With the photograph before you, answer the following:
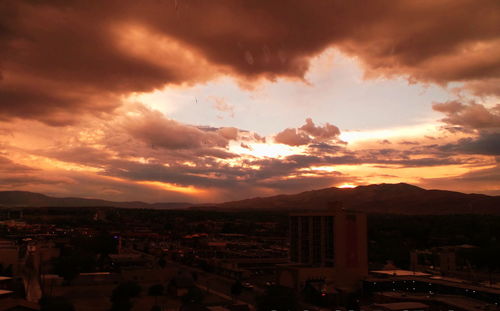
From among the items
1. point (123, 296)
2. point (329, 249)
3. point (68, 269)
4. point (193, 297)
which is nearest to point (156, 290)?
point (123, 296)

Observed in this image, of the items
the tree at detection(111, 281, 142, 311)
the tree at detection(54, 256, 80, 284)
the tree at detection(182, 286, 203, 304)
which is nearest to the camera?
the tree at detection(111, 281, 142, 311)

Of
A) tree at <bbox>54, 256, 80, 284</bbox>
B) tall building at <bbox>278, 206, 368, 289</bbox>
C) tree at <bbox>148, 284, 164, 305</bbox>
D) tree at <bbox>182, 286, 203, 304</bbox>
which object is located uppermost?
tall building at <bbox>278, 206, 368, 289</bbox>

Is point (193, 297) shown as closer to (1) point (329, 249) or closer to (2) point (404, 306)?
(2) point (404, 306)

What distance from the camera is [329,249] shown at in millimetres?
43594

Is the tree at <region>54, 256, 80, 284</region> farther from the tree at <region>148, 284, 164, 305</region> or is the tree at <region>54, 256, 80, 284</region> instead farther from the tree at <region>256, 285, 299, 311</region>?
the tree at <region>256, 285, 299, 311</region>

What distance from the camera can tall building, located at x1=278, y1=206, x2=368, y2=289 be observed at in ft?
130

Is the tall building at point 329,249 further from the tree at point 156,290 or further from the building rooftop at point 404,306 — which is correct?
the tree at point 156,290

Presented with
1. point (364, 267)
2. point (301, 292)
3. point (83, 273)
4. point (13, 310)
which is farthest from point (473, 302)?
point (83, 273)

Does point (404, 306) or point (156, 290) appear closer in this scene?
point (404, 306)

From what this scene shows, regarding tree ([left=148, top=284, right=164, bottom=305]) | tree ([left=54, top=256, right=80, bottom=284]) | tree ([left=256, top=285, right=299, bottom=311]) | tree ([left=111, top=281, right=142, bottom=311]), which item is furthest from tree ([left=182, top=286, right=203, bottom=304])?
tree ([left=54, top=256, right=80, bottom=284])

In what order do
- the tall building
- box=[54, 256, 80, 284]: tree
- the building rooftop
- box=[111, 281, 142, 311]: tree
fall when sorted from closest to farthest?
box=[111, 281, 142, 311]: tree
the building rooftop
the tall building
box=[54, 256, 80, 284]: tree

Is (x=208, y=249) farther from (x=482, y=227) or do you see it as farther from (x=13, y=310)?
(x=482, y=227)

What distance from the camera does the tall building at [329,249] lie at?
39.7m

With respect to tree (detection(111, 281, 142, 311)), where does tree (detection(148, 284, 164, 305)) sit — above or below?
below
